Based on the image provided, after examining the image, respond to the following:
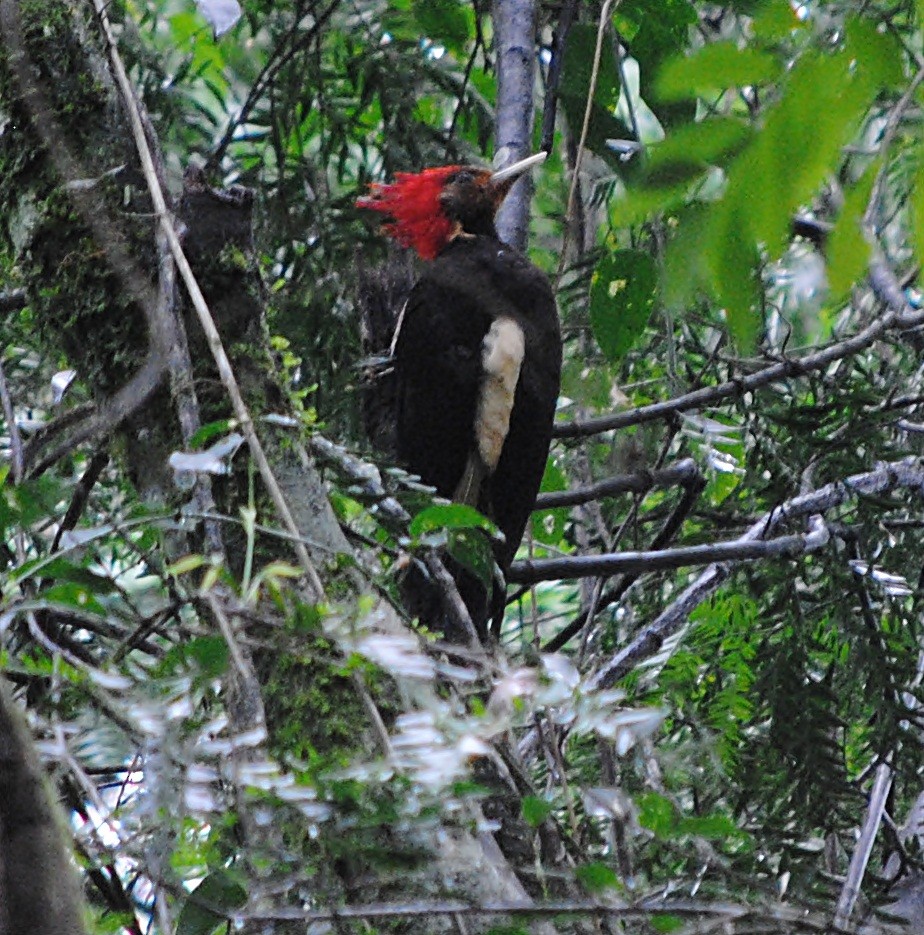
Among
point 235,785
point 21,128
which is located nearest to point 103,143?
point 21,128

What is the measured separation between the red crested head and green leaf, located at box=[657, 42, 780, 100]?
177 centimetres

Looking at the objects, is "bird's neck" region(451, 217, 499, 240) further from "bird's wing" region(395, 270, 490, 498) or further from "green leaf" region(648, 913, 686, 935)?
"green leaf" region(648, 913, 686, 935)

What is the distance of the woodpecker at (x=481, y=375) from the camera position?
300 cm

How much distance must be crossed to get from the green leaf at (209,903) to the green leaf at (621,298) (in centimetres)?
171

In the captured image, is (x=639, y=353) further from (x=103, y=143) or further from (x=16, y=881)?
(x=16, y=881)

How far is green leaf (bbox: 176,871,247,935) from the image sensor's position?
133 cm

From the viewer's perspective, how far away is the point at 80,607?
4.67 feet

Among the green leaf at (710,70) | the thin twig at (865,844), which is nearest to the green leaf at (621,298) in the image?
the thin twig at (865,844)

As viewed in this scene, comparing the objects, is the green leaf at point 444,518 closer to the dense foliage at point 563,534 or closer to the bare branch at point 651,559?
the dense foliage at point 563,534

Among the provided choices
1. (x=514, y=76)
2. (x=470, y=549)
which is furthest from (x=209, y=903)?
(x=514, y=76)

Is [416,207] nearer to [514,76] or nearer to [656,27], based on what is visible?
[514,76]

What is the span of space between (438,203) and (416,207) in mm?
54

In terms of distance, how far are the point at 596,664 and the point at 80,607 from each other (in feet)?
5.04

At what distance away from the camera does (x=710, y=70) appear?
1292 mm
